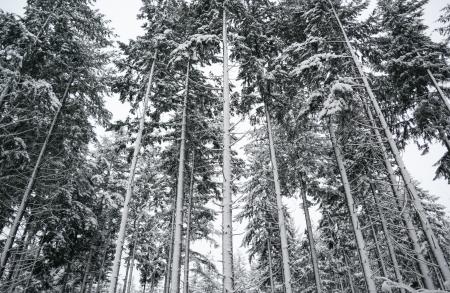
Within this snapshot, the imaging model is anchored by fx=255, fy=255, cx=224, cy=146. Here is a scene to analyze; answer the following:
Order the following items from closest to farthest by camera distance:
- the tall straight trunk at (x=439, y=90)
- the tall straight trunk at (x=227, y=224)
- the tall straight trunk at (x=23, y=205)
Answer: the tall straight trunk at (x=227, y=224)
the tall straight trunk at (x=23, y=205)
the tall straight trunk at (x=439, y=90)

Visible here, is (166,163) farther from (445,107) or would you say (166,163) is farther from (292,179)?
(445,107)

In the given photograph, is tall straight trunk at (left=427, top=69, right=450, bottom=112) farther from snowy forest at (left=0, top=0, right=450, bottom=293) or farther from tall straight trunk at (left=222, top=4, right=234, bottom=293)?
tall straight trunk at (left=222, top=4, right=234, bottom=293)

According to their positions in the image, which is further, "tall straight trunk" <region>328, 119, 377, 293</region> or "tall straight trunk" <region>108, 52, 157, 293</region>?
"tall straight trunk" <region>108, 52, 157, 293</region>

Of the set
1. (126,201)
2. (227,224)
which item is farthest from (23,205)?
(227,224)

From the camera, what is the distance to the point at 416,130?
15.5 meters

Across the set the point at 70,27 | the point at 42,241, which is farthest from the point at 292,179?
the point at 42,241

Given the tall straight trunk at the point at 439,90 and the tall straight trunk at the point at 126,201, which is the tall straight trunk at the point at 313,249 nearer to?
the tall straight trunk at the point at 439,90

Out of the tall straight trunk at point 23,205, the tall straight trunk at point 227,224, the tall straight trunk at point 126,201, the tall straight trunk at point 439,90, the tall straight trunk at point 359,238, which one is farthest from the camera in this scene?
the tall straight trunk at point 439,90

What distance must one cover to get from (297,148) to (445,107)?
8.12m

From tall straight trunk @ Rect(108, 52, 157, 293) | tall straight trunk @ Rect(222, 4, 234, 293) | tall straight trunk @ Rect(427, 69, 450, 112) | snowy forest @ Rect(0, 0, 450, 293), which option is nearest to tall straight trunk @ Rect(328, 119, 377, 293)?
snowy forest @ Rect(0, 0, 450, 293)

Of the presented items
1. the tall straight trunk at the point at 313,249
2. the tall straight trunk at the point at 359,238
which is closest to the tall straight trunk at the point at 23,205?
the tall straight trunk at the point at 359,238

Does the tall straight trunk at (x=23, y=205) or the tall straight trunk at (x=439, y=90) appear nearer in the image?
the tall straight trunk at (x=23, y=205)

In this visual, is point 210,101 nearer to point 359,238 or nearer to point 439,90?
point 359,238

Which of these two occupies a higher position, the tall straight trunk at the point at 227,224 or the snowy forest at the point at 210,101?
the snowy forest at the point at 210,101
